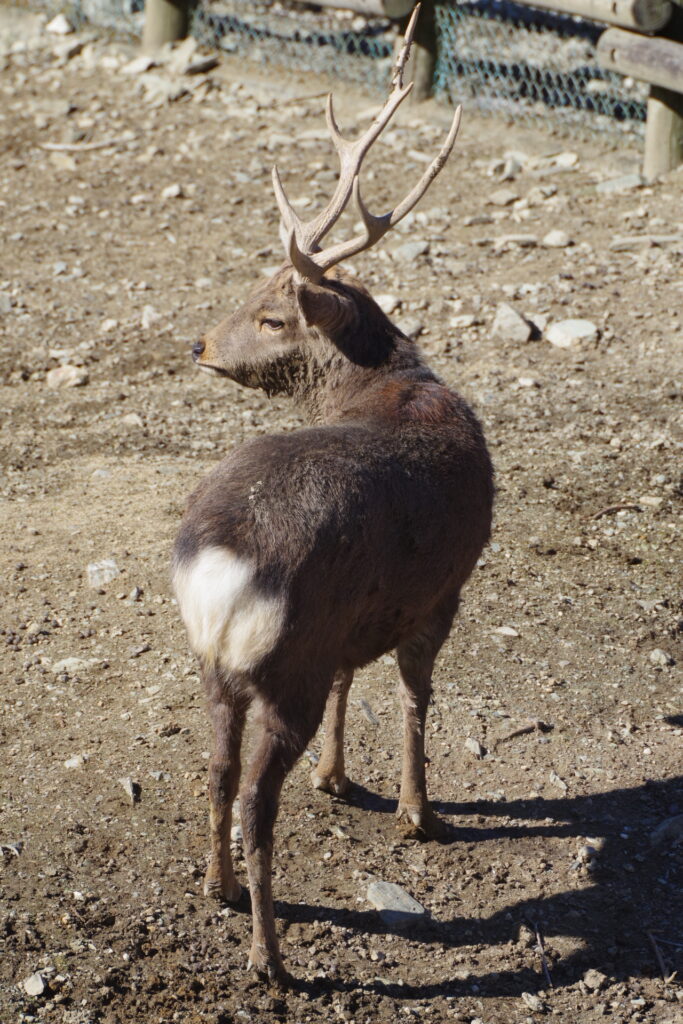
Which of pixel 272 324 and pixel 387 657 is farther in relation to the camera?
pixel 387 657

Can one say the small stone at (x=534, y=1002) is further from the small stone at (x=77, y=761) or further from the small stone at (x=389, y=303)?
the small stone at (x=389, y=303)

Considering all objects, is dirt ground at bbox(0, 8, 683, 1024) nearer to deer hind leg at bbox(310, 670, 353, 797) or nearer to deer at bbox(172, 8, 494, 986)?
deer hind leg at bbox(310, 670, 353, 797)

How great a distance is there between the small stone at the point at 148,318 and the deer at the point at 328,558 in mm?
3677

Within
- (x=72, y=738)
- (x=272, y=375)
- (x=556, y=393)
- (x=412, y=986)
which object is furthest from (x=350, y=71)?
(x=412, y=986)

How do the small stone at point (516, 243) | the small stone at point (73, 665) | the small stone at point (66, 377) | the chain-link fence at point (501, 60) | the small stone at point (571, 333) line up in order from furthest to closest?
1. the chain-link fence at point (501, 60)
2. the small stone at point (516, 243)
3. the small stone at point (571, 333)
4. the small stone at point (66, 377)
5. the small stone at point (73, 665)

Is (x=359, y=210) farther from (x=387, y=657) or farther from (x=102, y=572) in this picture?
(x=102, y=572)

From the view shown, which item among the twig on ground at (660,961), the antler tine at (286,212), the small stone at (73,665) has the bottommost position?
the small stone at (73,665)

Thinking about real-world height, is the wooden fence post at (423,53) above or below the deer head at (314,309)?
below

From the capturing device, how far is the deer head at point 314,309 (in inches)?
187

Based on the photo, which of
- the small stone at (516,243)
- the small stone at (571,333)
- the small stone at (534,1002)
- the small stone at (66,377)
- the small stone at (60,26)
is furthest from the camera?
the small stone at (60,26)

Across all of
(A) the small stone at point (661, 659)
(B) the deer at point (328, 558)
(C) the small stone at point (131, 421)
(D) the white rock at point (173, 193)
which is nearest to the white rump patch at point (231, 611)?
(B) the deer at point (328, 558)

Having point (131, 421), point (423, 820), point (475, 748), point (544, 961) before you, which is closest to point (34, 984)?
point (423, 820)

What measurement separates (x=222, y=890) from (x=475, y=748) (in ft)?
4.20

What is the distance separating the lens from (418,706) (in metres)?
4.43
